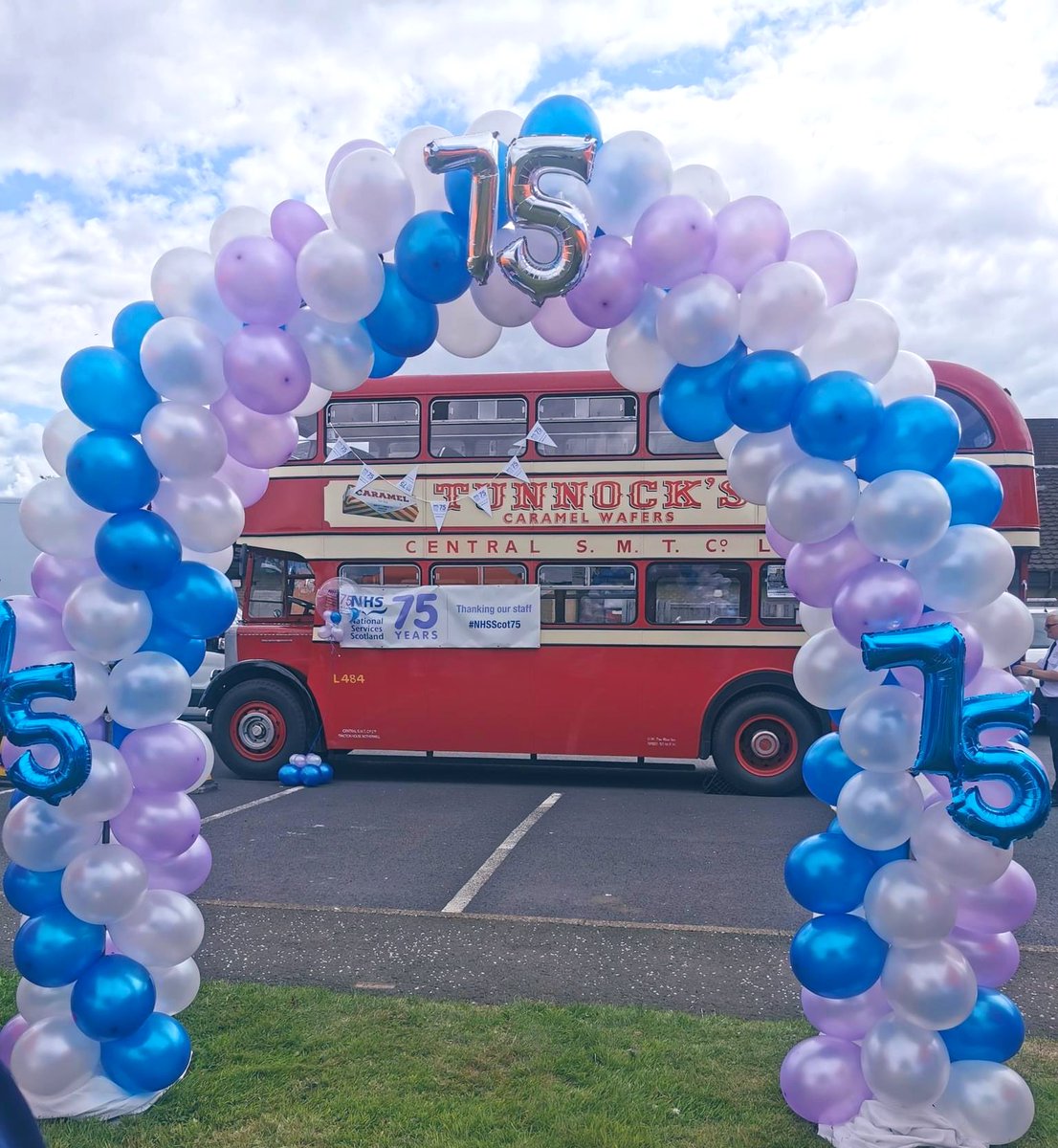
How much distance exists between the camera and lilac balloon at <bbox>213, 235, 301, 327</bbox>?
125 inches

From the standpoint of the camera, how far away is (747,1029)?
12.8ft

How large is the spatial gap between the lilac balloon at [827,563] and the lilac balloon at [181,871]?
247cm

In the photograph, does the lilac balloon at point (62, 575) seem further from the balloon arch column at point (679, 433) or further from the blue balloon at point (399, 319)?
the blue balloon at point (399, 319)

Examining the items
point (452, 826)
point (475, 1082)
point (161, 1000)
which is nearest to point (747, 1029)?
point (475, 1082)

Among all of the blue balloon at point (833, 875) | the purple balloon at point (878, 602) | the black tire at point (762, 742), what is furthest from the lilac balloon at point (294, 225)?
the black tire at point (762, 742)

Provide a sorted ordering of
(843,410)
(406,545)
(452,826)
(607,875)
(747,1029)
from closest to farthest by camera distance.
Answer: (843,410)
(747,1029)
(607,875)
(452,826)
(406,545)

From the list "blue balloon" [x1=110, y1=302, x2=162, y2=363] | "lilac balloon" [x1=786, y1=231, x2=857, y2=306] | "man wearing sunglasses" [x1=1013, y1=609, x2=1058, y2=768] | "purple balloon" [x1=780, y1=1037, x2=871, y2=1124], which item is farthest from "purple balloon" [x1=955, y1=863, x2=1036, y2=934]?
"man wearing sunglasses" [x1=1013, y1=609, x2=1058, y2=768]

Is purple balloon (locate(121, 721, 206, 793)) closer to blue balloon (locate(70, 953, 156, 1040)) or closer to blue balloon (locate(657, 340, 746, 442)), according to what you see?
blue balloon (locate(70, 953, 156, 1040))

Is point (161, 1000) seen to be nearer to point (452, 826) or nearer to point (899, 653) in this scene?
point (899, 653)

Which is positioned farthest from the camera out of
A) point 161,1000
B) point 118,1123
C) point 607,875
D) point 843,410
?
point 607,875

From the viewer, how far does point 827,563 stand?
308 cm

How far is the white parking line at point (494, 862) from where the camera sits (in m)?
5.66

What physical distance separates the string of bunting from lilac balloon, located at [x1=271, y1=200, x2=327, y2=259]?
5548mm

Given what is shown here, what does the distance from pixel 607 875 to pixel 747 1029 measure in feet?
7.96
